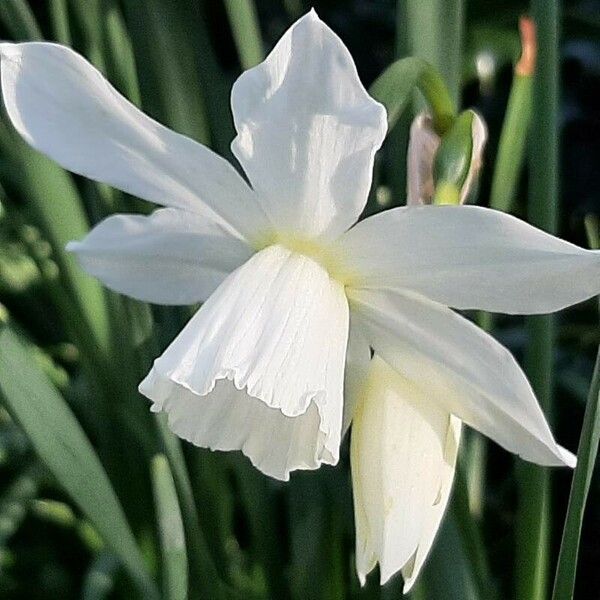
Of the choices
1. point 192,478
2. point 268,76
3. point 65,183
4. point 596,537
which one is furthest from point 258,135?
point 596,537

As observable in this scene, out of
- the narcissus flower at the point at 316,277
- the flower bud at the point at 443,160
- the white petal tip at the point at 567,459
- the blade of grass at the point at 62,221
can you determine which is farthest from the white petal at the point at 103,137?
the blade of grass at the point at 62,221

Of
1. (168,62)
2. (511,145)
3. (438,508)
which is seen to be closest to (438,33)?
(511,145)

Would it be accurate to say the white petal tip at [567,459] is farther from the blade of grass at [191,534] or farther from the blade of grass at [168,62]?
the blade of grass at [168,62]

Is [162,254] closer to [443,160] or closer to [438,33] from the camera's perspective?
[443,160]

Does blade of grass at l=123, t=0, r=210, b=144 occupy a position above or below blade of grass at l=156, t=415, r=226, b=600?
above

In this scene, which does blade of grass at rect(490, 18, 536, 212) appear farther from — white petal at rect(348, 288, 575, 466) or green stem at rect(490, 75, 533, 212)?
white petal at rect(348, 288, 575, 466)

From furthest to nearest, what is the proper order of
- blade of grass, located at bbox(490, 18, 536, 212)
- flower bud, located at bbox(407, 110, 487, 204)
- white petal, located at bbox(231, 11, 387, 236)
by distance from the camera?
blade of grass, located at bbox(490, 18, 536, 212)
flower bud, located at bbox(407, 110, 487, 204)
white petal, located at bbox(231, 11, 387, 236)

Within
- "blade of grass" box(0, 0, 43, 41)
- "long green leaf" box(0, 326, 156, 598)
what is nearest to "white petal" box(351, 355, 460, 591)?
"long green leaf" box(0, 326, 156, 598)
